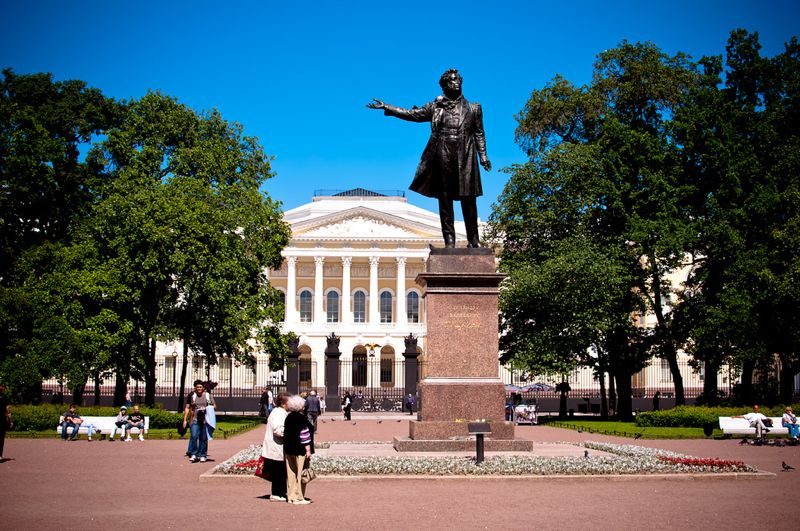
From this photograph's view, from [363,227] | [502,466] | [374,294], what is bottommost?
[502,466]

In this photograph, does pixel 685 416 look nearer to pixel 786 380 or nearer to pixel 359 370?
pixel 786 380

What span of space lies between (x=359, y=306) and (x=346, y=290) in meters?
2.58

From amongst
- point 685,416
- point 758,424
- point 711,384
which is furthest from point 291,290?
point 758,424

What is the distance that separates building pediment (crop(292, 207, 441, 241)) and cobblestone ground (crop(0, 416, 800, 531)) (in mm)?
60308

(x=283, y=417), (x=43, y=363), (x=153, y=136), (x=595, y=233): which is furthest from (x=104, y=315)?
(x=283, y=417)

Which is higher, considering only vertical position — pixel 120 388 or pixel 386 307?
pixel 386 307

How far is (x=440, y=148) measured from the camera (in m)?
16.1

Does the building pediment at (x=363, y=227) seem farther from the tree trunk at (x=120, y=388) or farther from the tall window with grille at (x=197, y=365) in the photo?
the tree trunk at (x=120, y=388)

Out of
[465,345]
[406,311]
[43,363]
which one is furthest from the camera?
[406,311]

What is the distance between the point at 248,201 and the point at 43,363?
10808 millimetres

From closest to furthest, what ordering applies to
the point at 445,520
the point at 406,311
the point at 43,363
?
the point at 445,520 < the point at 43,363 < the point at 406,311

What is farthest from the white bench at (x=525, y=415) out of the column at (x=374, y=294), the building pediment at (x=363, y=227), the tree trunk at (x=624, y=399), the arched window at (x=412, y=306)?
the arched window at (x=412, y=306)

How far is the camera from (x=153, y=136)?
38094 millimetres

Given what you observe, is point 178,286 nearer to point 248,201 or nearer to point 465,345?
point 248,201
